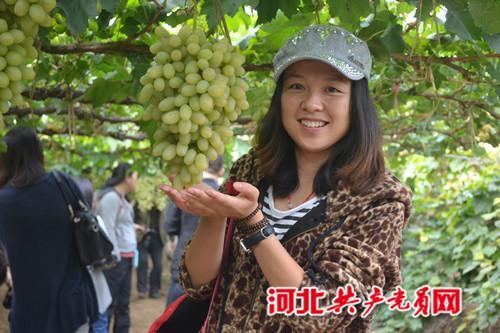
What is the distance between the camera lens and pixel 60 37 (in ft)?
8.63

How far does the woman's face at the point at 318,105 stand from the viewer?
172 cm

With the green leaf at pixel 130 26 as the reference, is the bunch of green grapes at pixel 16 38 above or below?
below

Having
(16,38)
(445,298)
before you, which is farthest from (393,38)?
(445,298)

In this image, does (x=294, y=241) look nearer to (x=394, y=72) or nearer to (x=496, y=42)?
(x=496, y=42)

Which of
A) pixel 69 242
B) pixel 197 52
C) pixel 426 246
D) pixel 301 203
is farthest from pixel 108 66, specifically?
pixel 426 246

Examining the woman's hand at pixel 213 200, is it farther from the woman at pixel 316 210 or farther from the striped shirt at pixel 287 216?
the striped shirt at pixel 287 216

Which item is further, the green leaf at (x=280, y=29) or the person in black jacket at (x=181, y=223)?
the person in black jacket at (x=181, y=223)

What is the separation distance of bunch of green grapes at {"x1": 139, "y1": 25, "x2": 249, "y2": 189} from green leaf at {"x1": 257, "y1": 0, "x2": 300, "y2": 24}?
1.37ft

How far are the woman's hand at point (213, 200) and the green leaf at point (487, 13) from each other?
700mm


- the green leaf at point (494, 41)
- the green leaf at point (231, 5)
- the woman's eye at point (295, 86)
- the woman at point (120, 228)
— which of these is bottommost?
the woman at point (120, 228)

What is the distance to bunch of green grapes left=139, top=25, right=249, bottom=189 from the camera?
48.9 inches

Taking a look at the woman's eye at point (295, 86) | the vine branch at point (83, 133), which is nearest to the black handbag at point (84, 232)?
the vine branch at point (83, 133)

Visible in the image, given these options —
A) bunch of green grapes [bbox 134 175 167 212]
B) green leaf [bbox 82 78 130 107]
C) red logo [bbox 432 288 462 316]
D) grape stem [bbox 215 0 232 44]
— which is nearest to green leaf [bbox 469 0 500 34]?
grape stem [bbox 215 0 232 44]

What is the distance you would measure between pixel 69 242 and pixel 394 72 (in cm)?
189
